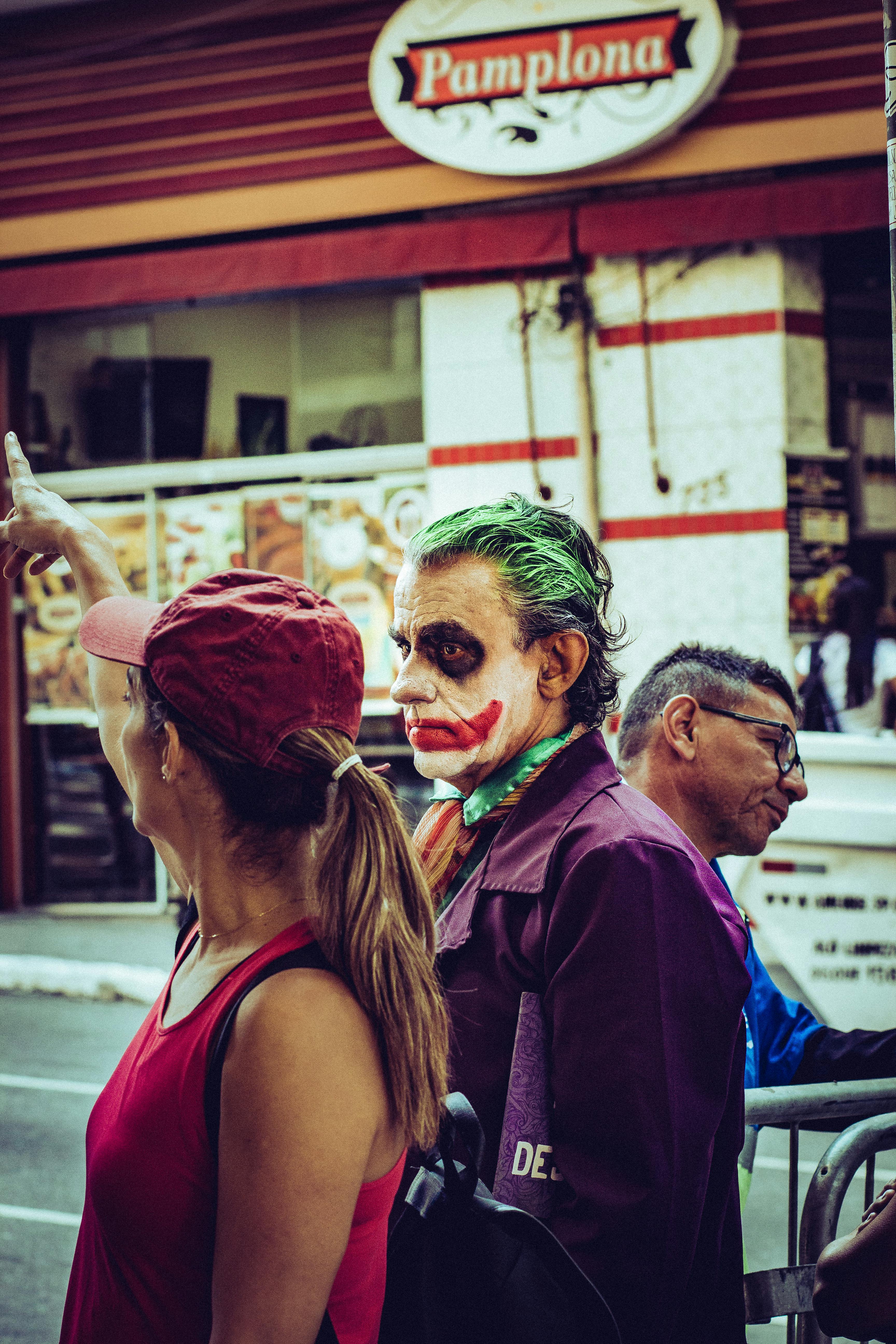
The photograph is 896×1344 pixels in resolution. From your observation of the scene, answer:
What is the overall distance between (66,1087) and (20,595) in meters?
4.32

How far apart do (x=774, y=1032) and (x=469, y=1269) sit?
1.38 meters

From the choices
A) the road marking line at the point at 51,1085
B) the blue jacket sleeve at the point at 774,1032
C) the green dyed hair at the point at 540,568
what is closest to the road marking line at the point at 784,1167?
the blue jacket sleeve at the point at 774,1032

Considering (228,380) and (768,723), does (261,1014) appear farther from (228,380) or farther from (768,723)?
(228,380)

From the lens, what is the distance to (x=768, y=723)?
2.50 metres

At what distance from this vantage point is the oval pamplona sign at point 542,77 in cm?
673

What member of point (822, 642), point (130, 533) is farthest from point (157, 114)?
point (822, 642)

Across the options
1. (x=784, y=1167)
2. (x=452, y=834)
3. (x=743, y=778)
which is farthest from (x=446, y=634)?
(x=784, y=1167)

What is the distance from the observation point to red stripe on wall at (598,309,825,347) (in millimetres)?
6914

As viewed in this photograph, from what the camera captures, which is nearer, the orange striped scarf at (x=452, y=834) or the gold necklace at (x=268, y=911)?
the gold necklace at (x=268, y=911)

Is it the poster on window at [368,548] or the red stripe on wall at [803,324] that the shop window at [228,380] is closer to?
the poster on window at [368,548]

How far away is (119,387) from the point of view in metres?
8.65

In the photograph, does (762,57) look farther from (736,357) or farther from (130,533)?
(130,533)

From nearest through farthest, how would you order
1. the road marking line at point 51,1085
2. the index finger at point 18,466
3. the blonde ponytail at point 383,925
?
the blonde ponytail at point 383,925, the index finger at point 18,466, the road marking line at point 51,1085

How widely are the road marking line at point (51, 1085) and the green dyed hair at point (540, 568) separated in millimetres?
4229
